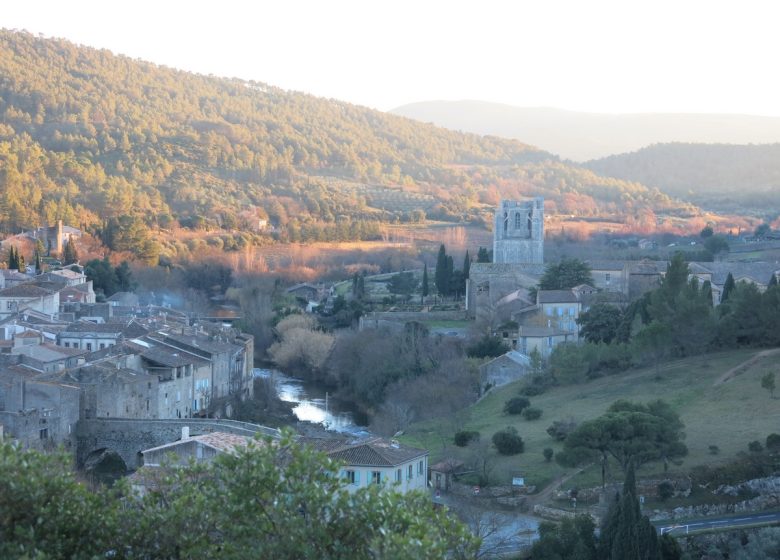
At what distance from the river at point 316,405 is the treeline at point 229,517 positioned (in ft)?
73.0

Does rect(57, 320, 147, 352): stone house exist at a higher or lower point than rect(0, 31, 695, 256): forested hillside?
lower

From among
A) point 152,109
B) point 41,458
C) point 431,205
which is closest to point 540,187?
point 431,205

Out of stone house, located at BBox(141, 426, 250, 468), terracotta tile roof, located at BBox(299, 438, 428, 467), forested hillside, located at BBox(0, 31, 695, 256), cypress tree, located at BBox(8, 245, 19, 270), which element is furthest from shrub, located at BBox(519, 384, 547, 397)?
forested hillside, located at BBox(0, 31, 695, 256)

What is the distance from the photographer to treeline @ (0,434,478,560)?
12.0 m

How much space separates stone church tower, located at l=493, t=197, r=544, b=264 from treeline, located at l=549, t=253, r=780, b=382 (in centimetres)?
2513

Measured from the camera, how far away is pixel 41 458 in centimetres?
1323

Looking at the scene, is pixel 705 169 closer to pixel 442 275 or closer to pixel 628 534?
pixel 442 275

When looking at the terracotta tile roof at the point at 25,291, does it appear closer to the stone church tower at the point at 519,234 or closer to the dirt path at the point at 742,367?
the stone church tower at the point at 519,234

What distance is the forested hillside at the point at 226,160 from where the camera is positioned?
294 ft

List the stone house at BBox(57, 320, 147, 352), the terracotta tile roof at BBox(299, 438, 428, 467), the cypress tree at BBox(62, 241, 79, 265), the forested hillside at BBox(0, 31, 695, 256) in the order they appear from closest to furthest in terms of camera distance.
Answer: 1. the terracotta tile roof at BBox(299, 438, 428, 467)
2. the stone house at BBox(57, 320, 147, 352)
3. the cypress tree at BBox(62, 241, 79, 265)
4. the forested hillside at BBox(0, 31, 695, 256)

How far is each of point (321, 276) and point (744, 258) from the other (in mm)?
23575

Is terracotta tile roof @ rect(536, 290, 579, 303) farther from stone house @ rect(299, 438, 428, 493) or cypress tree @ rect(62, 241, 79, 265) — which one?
cypress tree @ rect(62, 241, 79, 265)

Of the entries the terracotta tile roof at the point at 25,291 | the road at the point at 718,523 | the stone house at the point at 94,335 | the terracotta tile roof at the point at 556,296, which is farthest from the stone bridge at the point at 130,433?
the terracotta tile roof at the point at 556,296

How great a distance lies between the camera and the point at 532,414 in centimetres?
3231
